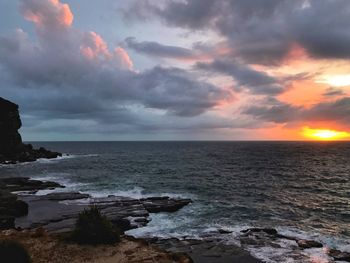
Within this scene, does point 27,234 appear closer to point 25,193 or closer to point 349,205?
point 25,193

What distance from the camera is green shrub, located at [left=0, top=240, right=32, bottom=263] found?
17.3 meters

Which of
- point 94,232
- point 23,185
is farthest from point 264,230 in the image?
point 23,185

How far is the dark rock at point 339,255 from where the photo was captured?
26841 millimetres

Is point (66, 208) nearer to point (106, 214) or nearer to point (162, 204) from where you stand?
point (106, 214)

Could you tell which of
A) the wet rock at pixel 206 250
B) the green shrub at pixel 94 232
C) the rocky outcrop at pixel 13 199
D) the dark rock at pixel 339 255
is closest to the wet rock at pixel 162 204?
the wet rock at pixel 206 250

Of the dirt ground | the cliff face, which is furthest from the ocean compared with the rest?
the cliff face

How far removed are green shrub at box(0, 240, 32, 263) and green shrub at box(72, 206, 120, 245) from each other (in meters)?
4.51

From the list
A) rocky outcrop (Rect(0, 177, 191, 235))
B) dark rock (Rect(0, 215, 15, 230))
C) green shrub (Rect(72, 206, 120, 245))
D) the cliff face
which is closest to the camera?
green shrub (Rect(72, 206, 120, 245))

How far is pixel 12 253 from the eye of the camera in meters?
17.5

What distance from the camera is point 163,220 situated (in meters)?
38.9

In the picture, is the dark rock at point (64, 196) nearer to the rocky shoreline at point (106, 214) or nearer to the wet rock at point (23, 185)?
the rocky shoreline at point (106, 214)

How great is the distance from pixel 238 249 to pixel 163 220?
1205 centimetres

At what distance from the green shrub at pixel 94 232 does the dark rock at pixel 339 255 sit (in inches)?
660

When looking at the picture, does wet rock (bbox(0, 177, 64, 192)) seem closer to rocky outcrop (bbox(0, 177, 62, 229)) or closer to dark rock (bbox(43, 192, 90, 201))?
rocky outcrop (bbox(0, 177, 62, 229))
